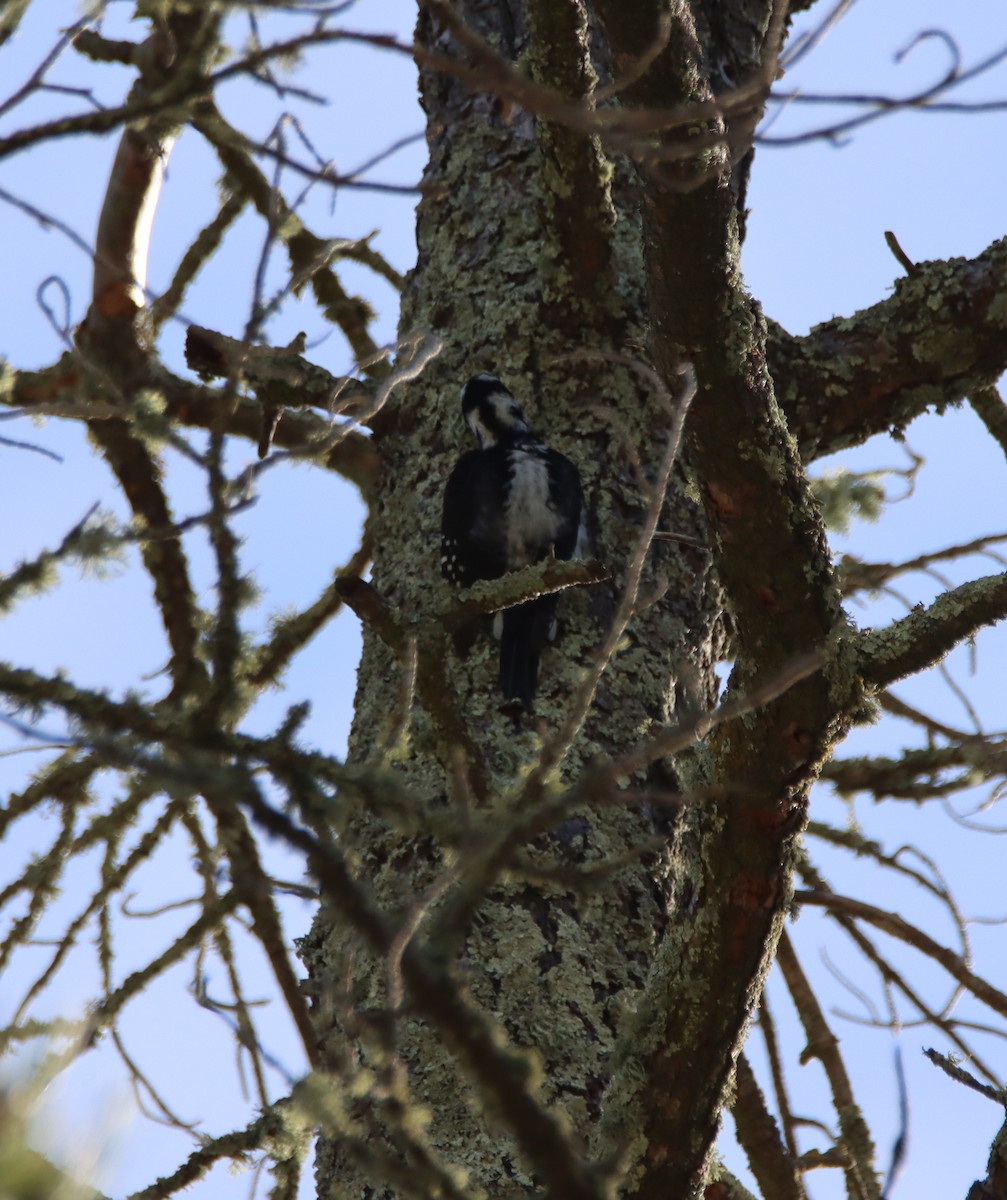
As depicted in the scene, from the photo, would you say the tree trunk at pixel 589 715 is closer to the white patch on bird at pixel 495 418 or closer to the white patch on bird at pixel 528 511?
the white patch on bird at pixel 495 418

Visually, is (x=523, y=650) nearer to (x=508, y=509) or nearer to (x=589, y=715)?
(x=589, y=715)

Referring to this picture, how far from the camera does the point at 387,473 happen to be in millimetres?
3133

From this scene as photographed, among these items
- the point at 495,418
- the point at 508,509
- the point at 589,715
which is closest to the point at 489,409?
the point at 495,418

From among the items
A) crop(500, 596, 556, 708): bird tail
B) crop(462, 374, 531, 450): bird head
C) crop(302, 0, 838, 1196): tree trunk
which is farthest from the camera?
crop(462, 374, 531, 450): bird head

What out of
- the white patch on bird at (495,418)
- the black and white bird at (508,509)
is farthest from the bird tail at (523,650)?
the white patch on bird at (495,418)

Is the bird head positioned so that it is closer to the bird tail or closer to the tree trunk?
the tree trunk

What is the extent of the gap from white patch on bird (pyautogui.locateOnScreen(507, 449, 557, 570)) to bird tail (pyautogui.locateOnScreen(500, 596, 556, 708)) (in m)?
0.47

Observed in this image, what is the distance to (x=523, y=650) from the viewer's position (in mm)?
2668

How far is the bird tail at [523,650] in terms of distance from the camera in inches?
103

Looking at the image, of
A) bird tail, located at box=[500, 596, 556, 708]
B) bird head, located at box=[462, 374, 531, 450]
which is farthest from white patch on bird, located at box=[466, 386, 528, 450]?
bird tail, located at box=[500, 596, 556, 708]

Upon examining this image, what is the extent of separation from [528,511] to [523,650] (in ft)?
2.60

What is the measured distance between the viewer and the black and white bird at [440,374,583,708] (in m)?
2.69

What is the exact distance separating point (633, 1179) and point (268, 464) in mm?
970

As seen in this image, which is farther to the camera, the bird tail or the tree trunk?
the bird tail
